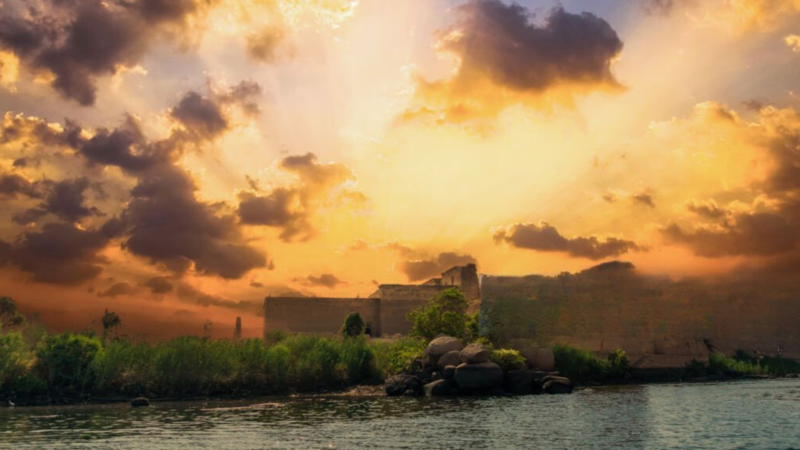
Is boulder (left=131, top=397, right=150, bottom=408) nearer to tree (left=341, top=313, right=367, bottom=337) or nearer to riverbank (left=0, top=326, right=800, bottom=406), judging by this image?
riverbank (left=0, top=326, right=800, bottom=406)

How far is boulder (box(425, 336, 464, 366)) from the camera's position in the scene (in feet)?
127

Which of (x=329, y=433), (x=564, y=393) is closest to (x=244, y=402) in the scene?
(x=329, y=433)

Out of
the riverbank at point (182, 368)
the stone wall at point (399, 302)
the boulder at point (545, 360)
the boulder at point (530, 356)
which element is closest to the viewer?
the riverbank at point (182, 368)

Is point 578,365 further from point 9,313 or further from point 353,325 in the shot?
point 9,313

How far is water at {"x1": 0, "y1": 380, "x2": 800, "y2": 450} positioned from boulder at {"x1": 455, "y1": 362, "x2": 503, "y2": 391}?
124 inches

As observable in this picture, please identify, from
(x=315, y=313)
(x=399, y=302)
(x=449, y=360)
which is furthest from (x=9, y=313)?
(x=449, y=360)

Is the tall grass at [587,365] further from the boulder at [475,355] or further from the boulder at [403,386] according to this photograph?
the boulder at [403,386]

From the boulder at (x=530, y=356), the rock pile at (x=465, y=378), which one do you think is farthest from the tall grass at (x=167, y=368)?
the boulder at (x=530, y=356)

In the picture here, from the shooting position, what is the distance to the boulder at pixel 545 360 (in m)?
42.2

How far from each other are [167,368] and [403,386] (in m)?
13.7

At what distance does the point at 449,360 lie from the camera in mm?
37594

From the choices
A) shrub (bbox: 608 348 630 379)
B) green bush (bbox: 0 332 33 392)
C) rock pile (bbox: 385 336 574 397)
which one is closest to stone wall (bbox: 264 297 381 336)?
shrub (bbox: 608 348 630 379)

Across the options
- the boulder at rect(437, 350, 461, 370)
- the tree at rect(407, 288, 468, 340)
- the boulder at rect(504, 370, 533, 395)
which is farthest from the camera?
the tree at rect(407, 288, 468, 340)

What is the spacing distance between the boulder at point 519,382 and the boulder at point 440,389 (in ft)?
12.6
